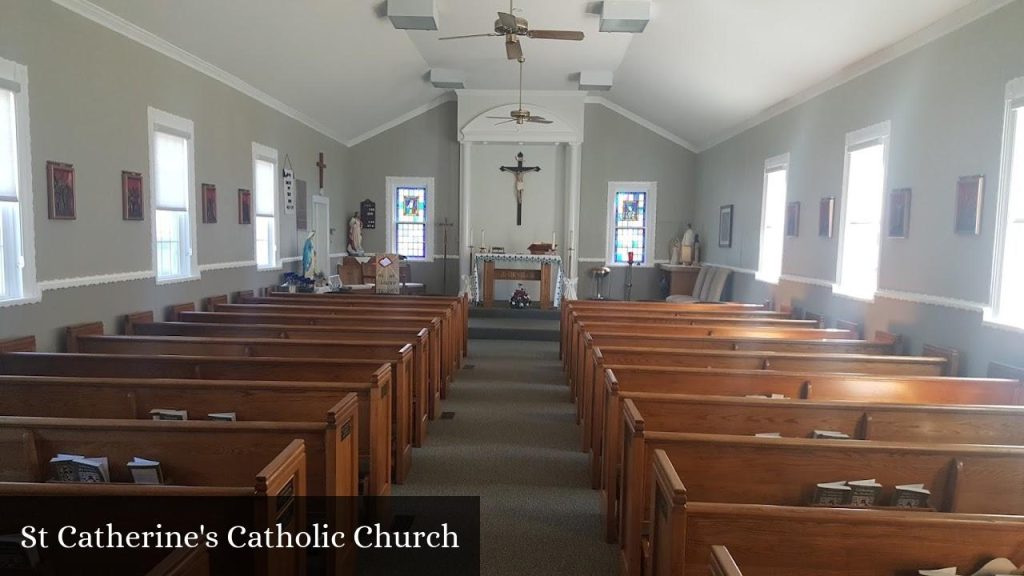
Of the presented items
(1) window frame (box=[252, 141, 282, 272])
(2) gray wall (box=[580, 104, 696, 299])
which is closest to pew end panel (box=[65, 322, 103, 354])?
(1) window frame (box=[252, 141, 282, 272])

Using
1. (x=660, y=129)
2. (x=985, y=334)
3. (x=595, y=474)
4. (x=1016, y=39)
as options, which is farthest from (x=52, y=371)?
(x=660, y=129)

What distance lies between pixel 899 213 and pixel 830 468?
12.5ft

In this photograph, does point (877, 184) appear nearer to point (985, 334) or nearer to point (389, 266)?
point (985, 334)

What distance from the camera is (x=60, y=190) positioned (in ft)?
14.9

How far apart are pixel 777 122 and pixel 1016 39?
4.14 m

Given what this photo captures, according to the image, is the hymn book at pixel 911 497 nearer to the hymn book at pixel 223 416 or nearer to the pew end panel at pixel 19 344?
the hymn book at pixel 223 416

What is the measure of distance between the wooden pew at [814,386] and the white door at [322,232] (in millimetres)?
7748

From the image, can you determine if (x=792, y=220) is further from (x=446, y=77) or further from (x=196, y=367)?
(x=196, y=367)

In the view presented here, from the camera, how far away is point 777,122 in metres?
8.11

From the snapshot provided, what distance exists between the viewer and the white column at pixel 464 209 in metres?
11.6

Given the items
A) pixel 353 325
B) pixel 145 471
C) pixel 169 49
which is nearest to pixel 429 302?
pixel 353 325

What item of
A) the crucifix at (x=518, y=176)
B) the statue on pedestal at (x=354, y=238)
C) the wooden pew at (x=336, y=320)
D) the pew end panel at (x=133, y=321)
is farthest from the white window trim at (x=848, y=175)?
the statue on pedestal at (x=354, y=238)

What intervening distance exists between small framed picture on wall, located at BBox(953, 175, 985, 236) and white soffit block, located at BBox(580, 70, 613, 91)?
6235mm

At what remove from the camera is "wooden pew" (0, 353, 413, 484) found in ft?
11.6
